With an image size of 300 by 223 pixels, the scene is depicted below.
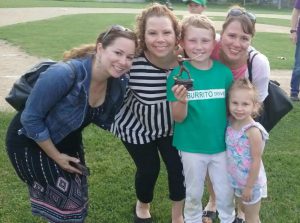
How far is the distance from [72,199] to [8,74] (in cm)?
647

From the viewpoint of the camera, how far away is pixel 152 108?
10.6 ft

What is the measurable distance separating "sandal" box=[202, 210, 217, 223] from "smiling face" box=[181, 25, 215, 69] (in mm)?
1506

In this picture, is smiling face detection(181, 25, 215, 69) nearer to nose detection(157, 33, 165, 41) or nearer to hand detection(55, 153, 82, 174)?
nose detection(157, 33, 165, 41)

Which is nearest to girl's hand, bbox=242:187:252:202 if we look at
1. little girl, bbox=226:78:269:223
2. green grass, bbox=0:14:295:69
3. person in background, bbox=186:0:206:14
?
little girl, bbox=226:78:269:223

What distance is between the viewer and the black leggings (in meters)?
3.41

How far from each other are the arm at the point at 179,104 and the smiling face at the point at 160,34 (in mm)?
375

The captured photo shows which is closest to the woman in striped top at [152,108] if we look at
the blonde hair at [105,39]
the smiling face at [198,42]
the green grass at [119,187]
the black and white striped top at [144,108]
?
the black and white striped top at [144,108]

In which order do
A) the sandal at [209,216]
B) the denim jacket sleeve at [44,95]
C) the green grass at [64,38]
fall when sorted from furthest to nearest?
the green grass at [64,38], the sandal at [209,216], the denim jacket sleeve at [44,95]

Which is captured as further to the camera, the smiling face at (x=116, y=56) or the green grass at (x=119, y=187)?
the green grass at (x=119, y=187)

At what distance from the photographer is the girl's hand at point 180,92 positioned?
2.74m

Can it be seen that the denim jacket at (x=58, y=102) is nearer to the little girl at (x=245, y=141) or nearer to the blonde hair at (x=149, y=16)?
the blonde hair at (x=149, y=16)

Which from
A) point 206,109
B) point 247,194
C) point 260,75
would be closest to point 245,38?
point 260,75

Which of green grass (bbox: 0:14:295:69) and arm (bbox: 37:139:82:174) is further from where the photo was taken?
green grass (bbox: 0:14:295:69)

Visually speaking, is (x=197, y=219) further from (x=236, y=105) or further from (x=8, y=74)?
(x=8, y=74)
